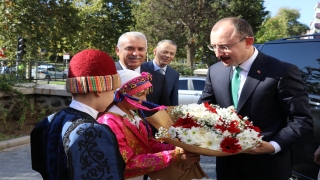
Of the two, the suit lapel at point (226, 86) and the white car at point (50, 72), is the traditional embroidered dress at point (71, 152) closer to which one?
the suit lapel at point (226, 86)

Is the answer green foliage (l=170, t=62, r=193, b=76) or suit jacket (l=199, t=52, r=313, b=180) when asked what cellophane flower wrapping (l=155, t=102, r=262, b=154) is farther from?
green foliage (l=170, t=62, r=193, b=76)

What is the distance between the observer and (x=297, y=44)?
16.5 ft

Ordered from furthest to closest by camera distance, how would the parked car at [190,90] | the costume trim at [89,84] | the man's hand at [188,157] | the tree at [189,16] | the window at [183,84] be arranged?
the tree at [189,16], the window at [183,84], the parked car at [190,90], the man's hand at [188,157], the costume trim at [89,84]

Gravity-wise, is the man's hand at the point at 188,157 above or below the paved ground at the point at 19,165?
above

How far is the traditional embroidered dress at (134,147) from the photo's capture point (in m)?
2.39

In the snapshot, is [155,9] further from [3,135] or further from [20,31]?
[3,135]

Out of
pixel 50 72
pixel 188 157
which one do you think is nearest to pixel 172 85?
pixel 188 157

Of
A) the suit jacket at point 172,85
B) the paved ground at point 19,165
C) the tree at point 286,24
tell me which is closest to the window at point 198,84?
the paved ground at point 19,165

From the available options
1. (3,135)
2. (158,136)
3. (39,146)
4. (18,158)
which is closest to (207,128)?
(158,136)

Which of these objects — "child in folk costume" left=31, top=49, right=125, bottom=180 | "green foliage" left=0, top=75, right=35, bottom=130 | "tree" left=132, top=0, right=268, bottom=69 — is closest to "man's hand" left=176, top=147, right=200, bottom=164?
"child in folk costume" left=31, top=49, right=125, bottom=180

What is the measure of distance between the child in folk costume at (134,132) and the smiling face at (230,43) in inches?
23.3

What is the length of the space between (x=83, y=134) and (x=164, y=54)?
4.71 metres

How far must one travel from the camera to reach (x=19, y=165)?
6.86m

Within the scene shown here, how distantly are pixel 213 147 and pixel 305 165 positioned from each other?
2.48 meters
